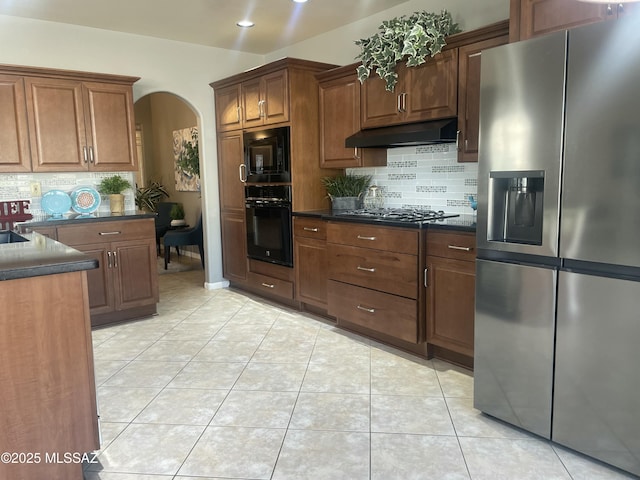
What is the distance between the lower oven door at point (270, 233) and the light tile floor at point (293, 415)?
0.84 metres

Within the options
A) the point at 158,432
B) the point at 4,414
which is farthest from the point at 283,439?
the point at 4,414

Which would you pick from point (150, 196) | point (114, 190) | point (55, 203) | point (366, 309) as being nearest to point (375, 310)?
point (366, 309)

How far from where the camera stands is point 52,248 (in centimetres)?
209

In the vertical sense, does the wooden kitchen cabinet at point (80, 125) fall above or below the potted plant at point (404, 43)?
below

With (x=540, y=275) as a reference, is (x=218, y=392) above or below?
below

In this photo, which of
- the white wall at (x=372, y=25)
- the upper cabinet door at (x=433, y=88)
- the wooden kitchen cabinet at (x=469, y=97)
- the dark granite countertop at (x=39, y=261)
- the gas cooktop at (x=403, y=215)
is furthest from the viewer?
the white wall at (x=372, y=25)

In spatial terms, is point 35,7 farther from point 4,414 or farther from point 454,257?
point 454,257

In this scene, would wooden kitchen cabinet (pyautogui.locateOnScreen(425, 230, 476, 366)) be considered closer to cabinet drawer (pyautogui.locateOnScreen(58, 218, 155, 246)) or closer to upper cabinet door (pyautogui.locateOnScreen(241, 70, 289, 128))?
upper cabinet door (pyautogui.locateOnScreen(241, 70, 289, 128))

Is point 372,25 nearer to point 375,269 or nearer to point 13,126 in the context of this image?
point 375,269

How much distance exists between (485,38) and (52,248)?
2.67 metres

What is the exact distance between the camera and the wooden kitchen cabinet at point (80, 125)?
3.87m

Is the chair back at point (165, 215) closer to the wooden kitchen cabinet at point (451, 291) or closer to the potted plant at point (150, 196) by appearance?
the potted plant at point (150, 196)

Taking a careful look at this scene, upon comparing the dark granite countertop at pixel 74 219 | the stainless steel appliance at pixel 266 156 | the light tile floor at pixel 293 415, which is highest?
the stainless steel appliance at pixel 266 156

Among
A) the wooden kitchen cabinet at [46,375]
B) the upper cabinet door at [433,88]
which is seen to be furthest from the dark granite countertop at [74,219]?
the upper cabinet door at [433,88]
